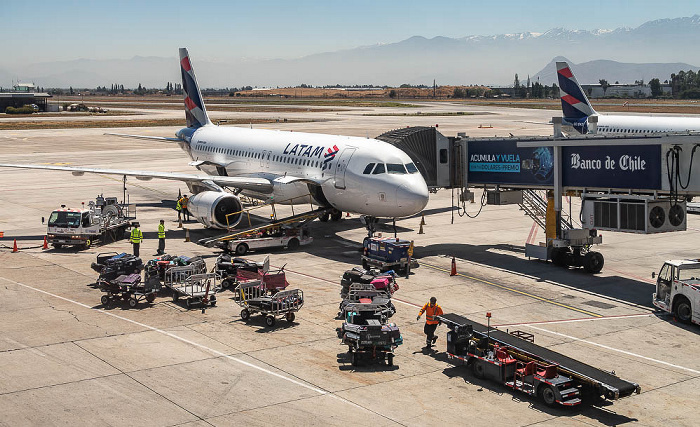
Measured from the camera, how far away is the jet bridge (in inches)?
1232

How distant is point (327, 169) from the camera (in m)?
40.2

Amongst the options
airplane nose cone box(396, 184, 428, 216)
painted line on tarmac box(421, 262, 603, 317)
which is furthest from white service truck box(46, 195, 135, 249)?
painted line on tarmac box(421, 262, 603, 317)

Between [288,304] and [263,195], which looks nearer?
[288,304]

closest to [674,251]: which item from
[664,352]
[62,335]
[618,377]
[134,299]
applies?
[664,352]

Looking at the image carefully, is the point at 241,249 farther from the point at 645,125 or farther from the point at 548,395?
the point at 645,125

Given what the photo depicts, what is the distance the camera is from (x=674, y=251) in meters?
38.7

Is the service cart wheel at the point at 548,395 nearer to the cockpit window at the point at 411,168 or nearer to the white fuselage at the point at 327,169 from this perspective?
the white fuselage at the point at 327,169

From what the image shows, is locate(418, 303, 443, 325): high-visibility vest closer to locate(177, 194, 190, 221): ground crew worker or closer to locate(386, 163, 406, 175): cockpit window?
locate(386, 163, 406, 175): cockpit window

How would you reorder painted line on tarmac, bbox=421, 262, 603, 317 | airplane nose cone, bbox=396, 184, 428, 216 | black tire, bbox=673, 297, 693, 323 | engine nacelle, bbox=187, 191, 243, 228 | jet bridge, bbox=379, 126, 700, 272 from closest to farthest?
1. black tire, bbox=673, 297, 693, 323
2. painted line on tarmac, bbox=421, 262, 603, 317
3. jet bridge, bbox=379, 126, 700, 272
4. airplane nose cone, bbox=396, 184, 428, 216
5. engine nacelle, bbox=187, 191, 243, 228

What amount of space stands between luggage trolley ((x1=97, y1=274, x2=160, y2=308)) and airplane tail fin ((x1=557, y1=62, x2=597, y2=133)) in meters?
45.3

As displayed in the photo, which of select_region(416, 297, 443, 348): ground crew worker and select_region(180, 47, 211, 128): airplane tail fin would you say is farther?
select_region(180, 47, 211, 128): airplane tail fin

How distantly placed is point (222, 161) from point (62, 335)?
27714mm

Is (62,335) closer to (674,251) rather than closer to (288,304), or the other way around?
(288,304)

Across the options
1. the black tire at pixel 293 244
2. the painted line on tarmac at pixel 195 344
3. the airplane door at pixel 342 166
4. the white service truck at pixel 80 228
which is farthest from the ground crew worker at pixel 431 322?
the white service truck at pixel 80 228
